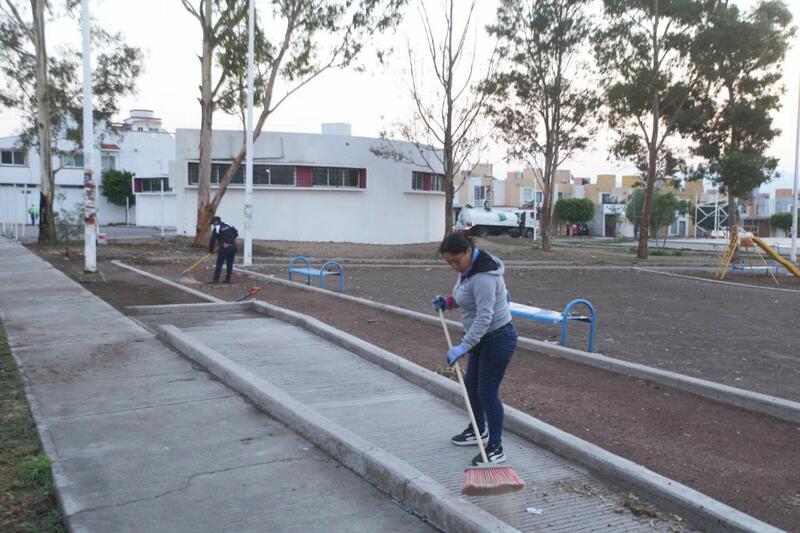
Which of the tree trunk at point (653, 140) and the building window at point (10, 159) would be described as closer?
the tree trunk at point (653, 140)

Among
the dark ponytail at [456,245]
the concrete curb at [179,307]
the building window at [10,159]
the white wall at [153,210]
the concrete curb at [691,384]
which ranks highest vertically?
the building window at [10,159]

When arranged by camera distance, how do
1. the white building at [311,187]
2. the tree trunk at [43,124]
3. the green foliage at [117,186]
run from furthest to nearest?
the green foliage at [117,186] < the white building at [311,187] < the tree trunk at [43,124]

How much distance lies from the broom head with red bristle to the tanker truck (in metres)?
43.2

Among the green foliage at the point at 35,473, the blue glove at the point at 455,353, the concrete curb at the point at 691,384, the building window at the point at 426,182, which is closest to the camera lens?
the green foliage at the point at 35,473

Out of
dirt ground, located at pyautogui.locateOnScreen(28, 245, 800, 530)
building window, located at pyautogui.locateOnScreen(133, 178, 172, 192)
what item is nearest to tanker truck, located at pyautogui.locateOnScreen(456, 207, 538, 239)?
building window, located at pyautogui.locateOnScreen(133, 178, 172, 192)

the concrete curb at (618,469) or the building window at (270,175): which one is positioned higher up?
the building window at (270,175)

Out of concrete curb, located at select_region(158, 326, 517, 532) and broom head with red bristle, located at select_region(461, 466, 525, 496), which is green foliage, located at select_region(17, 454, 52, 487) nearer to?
concrete curb, located at select_region(158, 326, 517, 532)

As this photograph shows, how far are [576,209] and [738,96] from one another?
3987 cm

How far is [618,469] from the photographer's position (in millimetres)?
4578

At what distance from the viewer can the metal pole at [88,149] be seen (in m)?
15.6

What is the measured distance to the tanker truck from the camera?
1917 inches

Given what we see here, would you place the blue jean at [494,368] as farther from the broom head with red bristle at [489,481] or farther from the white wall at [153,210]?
the white wall at [153,210]

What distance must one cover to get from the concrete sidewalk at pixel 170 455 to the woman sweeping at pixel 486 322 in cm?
99

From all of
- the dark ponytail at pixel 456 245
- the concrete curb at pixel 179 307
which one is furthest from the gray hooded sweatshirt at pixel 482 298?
the concrete curb at pixel 179 307
